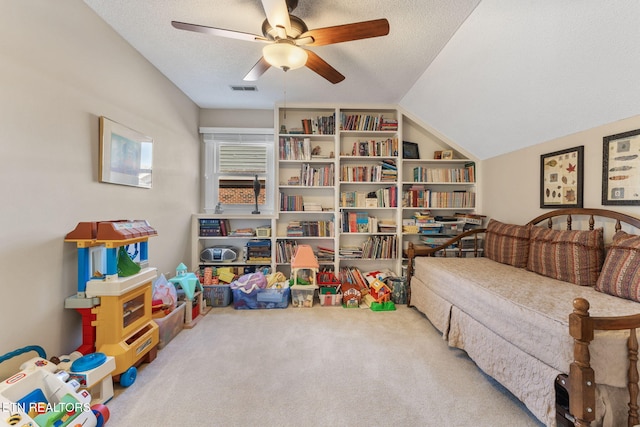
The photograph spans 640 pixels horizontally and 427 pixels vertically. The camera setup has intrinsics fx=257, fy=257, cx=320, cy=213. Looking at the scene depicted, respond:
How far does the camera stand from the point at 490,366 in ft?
5.32

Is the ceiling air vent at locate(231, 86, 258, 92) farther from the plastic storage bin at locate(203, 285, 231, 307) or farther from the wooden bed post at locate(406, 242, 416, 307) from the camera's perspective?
the wooden bed post at locate(406, 242, 416, 307)

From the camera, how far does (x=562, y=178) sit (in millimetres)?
2311

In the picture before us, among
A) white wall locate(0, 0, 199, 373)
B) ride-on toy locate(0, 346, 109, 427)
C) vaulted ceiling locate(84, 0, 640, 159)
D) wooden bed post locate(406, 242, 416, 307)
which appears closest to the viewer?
ride-on toy locate(0, 346, 109, 427)

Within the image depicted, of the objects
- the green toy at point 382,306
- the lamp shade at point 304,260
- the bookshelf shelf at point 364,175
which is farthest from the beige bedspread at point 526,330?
the lamp shade at point 304,260

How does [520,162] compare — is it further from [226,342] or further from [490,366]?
[226,342]

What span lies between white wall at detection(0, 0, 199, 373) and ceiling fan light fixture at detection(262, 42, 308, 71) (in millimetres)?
1283

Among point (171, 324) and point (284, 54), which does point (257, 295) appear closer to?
point (171, 324)

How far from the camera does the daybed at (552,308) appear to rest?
1120mm

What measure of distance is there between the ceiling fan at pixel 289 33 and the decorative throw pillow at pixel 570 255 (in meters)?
2.10

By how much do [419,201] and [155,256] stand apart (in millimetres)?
3174

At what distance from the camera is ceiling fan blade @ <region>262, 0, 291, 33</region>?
1401mm

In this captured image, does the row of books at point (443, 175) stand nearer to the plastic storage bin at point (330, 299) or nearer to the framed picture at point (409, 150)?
the framed picture at point (409, 150)

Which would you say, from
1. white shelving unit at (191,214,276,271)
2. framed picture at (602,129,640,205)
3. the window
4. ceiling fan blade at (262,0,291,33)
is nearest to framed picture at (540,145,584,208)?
framed picture at (602,129,640,205)

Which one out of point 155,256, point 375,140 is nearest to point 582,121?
point 375,140
